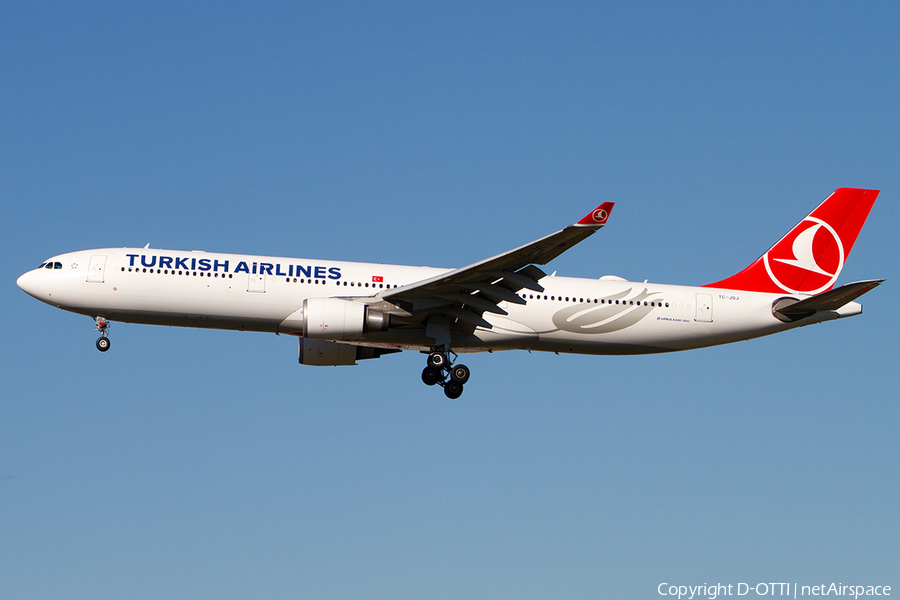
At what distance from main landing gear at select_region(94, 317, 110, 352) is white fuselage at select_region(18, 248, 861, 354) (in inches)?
16.6

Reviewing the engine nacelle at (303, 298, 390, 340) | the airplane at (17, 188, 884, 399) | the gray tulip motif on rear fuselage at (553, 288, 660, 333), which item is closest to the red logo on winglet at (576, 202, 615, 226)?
the airplane at (17, 188, 884, 399)

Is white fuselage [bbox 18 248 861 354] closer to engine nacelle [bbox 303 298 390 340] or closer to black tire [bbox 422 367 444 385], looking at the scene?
engine nacelle [bbox 303 298 390 340]

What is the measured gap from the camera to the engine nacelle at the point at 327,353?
3312cm

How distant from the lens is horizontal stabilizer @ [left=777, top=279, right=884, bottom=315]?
29750 millimetres

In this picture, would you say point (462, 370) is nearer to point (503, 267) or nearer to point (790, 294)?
point (503, 267)

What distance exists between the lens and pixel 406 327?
3127 cm

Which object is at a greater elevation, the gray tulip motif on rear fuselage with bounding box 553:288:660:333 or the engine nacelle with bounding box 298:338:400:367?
the gray tulip motif on rear fuselage with bounding box 553:288:660:333

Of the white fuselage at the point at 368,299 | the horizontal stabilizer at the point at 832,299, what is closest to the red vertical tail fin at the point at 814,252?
the white fuselage at the point at 368,299

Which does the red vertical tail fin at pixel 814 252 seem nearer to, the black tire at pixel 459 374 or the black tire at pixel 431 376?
the black tire at pixel 459 374

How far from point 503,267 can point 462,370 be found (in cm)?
490

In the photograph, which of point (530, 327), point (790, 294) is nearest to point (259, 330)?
point (530, 327)

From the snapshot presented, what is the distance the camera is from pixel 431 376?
31.8 meters

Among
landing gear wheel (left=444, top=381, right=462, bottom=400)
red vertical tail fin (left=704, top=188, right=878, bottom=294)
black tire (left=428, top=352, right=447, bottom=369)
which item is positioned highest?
red vertical tail fin (left=704, top=188, right=878, bottom=294)

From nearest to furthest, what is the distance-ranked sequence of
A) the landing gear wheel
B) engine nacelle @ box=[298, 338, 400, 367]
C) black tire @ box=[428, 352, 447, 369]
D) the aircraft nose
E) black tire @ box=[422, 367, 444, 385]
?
black tire @ box=[428, 352, 447, 369] < the aircraft nose < black tire @ box=[422, 367, 444, 385] < the landing gear wheel < engine nacelle @ box=[298, 338, 400, 367]
